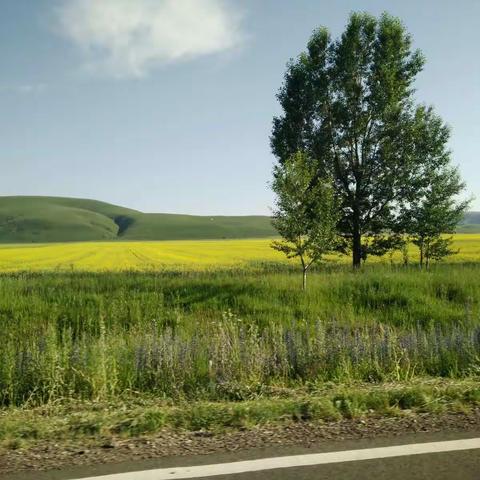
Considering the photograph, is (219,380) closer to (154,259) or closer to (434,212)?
(434,212)

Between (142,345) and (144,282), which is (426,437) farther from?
(144,282)

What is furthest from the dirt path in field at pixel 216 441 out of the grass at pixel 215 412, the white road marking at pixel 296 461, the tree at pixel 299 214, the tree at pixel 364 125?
the tree at pixel 364 125

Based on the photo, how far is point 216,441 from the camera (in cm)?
418

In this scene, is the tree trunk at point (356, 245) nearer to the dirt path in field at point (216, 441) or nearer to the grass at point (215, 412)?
the grass at point (215, 412)

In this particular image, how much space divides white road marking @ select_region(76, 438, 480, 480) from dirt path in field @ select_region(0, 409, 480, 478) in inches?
11.4

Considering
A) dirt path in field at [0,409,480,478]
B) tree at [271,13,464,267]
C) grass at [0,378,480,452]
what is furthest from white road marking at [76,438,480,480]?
tree at [271,13,464,267]

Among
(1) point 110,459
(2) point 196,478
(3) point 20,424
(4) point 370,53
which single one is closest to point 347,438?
(2) point 196,478

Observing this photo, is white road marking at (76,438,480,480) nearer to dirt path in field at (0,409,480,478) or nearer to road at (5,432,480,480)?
road at (5,432,480,480)

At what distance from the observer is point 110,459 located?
384 cm

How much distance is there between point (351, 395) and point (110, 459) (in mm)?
2624

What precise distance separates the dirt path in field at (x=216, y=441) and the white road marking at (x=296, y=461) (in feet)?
0.95

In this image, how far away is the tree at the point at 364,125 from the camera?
24016 millimetres

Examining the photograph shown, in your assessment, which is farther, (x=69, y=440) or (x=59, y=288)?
(x=59, y=288)

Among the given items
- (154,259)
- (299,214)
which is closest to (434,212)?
(299,214)
